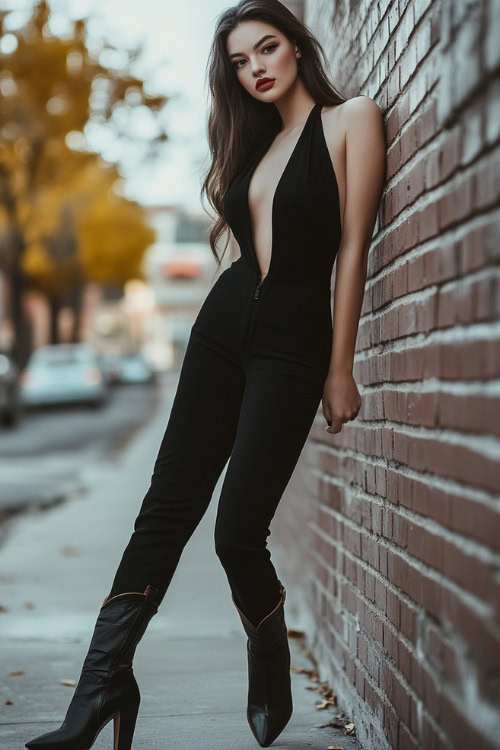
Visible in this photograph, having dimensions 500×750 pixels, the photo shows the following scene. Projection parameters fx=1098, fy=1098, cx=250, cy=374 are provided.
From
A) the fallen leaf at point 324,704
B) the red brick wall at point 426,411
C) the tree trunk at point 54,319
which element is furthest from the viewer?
the tree trunk at point 54,319

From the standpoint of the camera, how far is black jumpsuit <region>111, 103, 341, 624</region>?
9.00 ft

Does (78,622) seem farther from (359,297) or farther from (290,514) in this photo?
(359,297)

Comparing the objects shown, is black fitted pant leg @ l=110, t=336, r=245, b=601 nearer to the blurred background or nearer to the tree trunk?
the blurred background

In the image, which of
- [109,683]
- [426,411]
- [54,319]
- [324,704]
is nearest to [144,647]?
[324,704]

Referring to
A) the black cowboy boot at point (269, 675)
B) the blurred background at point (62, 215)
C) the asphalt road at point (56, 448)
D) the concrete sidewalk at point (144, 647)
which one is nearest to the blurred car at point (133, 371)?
the blurred background at point (62, 215)

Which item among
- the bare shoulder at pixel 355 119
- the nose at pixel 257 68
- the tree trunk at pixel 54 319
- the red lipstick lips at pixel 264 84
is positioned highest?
the tree trunk at pixel 54 319

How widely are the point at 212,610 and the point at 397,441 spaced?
3091 mm

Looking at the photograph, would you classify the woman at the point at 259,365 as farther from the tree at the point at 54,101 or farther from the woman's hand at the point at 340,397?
the tree at the point at 54,101

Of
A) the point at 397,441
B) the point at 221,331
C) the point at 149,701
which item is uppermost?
the point at 221,331

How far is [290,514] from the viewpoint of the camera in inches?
232

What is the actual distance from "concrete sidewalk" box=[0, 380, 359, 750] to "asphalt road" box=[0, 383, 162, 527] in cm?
182

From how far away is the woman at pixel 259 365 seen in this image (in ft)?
9.00

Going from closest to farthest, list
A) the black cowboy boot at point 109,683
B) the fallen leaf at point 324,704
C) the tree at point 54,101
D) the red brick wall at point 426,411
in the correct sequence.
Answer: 1. the red brick wall at point 426,411
2. the black cowboy boot at point 109,683
3. the fallen leaf at point 324,704
4. the tree at point 54,101

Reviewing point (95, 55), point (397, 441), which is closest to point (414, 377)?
point (397, 441)
